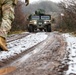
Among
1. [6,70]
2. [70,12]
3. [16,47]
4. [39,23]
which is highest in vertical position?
[6,70]

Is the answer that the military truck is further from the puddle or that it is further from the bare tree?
the puddle

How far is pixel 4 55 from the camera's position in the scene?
6.01m

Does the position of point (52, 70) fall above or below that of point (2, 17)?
below

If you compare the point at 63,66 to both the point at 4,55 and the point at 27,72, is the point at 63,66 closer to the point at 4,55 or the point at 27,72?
the point at 27,72

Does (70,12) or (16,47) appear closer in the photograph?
(16,47)

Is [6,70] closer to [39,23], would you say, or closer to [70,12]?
[70,12]

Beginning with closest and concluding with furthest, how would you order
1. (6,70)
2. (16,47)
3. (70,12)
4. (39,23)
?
(6,70) → (16,47) → (70,12) → (39,23)

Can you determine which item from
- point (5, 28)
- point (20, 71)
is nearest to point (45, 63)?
point (20, 71)

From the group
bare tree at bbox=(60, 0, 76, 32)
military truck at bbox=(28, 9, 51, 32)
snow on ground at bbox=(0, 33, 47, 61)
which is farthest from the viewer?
military truck at bbox=(28, 9, 51, 32)

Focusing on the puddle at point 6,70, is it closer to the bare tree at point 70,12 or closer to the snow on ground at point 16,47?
the snow on ground at point 16,47

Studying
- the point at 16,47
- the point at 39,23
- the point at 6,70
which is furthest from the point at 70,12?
the point at 6,70

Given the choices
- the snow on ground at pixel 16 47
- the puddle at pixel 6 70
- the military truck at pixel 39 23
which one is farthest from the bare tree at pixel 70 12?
the puddle at pixel 6 70

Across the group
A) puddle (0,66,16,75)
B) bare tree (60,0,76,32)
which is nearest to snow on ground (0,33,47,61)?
puddle (0,66,16,75)

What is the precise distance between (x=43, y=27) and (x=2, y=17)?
2348 cm
